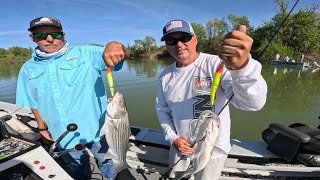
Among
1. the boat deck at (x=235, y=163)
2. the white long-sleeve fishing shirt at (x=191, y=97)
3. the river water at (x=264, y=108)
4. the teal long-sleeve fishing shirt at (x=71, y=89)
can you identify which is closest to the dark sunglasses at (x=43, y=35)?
the teal long-sleeve fishing shirt at (x=71, y=89)

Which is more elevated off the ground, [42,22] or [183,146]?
[42,22]

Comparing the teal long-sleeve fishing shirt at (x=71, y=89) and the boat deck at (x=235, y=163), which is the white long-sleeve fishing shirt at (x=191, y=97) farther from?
the boat deck at (x=235, y=163)

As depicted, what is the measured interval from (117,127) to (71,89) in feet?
2.82

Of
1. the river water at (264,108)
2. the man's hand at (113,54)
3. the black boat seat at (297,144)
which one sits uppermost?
the man's hand at (113,54)

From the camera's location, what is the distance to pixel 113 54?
216 centimetres

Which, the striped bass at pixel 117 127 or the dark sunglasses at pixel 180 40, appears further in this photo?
the dark sunglasses at pixel 180 40

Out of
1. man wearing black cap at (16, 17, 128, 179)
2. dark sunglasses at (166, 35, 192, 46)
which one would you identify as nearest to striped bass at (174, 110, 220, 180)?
dark sunglasses at (166, 35, 192, 46)

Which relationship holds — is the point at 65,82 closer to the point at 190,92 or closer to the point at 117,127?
the point at 117,127

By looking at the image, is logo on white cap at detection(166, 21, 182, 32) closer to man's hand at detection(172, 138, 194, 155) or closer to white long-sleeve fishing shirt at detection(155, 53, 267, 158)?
white long-sleeve fishing shirt at detection(155, 53, 267, 158)

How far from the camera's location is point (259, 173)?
3096 mm

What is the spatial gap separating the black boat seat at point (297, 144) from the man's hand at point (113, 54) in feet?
7.08

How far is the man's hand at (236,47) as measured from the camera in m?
1.48

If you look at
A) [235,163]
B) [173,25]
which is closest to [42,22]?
[173,25]

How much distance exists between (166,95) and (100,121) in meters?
0.80
